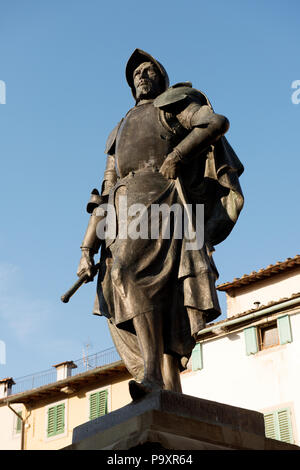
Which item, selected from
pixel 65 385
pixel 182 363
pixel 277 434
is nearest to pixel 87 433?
pixel 182 363

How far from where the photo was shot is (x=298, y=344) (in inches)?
1124

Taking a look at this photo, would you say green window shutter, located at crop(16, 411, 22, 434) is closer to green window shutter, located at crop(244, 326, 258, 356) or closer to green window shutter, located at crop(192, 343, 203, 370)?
green window shutter, located at crop(192, 343, 203, 370)

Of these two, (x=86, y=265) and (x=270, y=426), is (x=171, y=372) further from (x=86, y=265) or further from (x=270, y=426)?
(x=270, y=426)

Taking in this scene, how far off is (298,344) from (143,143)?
2149cm

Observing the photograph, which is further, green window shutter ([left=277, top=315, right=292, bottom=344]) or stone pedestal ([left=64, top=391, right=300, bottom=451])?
green window shutter ([left=277, top=315, right=292, bottom=344])

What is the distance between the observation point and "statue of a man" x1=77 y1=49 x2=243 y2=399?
7.34 metres

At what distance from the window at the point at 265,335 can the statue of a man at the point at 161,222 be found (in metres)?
21.3

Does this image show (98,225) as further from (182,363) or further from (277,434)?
(277,434)

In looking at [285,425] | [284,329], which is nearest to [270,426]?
[285,425]

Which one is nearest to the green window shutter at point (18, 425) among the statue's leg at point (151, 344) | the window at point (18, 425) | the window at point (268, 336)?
the window at point (18, 425)

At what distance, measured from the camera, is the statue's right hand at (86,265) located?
8.15 meters

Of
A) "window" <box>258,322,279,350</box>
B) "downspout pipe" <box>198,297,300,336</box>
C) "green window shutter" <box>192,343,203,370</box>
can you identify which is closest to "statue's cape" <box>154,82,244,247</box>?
"downspout pipe" <box>198,297,300,336</box>

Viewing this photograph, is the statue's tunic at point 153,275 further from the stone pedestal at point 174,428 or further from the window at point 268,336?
the window at point 268,336

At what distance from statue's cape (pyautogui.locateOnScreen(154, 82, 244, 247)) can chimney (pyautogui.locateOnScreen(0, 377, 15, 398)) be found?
104ft
